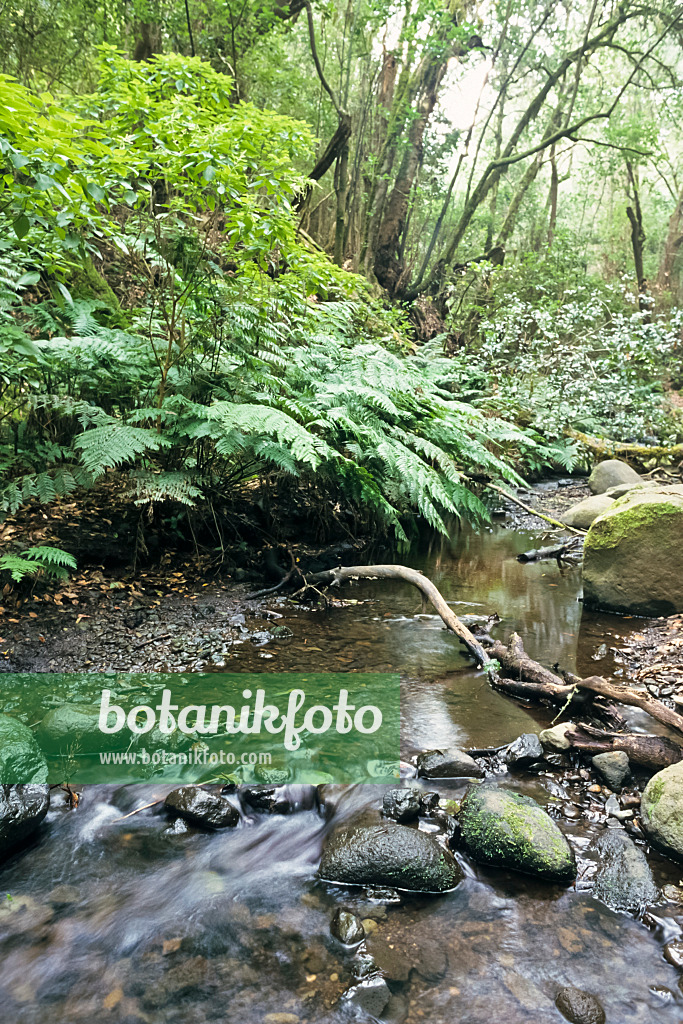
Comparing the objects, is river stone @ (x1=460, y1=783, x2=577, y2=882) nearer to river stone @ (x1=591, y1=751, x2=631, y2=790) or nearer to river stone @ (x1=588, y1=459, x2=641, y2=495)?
river stone @ (x1=591, y1=751, x2=631, y2=790)

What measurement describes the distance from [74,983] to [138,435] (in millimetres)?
2855

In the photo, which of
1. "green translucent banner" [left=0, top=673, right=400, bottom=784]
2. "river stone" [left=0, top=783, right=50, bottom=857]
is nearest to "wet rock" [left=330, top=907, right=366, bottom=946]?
"green translucent banner" [left=0, top=673, right=400, bottom=784]

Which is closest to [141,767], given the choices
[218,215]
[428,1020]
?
[428,1020]

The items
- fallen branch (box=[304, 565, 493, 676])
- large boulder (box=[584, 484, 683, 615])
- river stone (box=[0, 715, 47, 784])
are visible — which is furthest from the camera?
large boulder (box=[584, 484, 683, 615])

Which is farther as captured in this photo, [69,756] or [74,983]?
[69,756]

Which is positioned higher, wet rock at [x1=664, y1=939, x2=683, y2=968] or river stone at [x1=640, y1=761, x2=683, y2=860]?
river stone at [x1=640, y1=761, x2=683, y2=860]

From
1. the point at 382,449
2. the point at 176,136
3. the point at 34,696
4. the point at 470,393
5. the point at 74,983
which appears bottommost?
the point at 74,983

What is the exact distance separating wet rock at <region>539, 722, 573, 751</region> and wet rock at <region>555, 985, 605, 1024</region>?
118 cm

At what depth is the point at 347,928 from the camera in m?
2.04

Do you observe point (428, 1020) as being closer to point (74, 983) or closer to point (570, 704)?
point (74, 983)

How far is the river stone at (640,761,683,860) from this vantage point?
2.30 meters

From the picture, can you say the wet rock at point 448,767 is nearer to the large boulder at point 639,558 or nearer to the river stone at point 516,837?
the river stone at point 516,837

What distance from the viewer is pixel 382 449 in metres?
4.86

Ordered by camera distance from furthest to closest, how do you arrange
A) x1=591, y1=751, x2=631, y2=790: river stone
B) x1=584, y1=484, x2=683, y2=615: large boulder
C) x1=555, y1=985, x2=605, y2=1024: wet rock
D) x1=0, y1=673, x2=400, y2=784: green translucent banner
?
x1=584, y1=484, x2=683, y2=615: large boulder, x1=0, y1=673, x2=400, y2=784: green translucent banner, x1=591, y1=751, x2=631, y2=790: river stone, x1=555, y1=985, x2=605, y2=1024: wet rock
